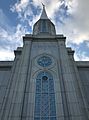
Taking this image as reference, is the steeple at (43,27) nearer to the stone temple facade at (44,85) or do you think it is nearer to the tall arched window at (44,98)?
the stone temple facade at (44,85)

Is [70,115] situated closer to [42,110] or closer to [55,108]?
[55,108]

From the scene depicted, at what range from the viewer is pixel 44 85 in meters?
20.9

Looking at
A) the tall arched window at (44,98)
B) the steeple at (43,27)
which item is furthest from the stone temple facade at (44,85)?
the steeple at (43,27)

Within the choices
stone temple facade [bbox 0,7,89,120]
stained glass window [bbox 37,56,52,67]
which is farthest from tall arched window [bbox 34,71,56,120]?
stained glass window [bbox 37,56,52,67]

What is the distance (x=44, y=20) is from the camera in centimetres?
3981

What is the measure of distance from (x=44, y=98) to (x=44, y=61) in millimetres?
6439

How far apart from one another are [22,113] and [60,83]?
621cm

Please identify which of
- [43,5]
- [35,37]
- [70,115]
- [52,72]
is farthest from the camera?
[43,5]

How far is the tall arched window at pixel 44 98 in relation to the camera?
684 inches

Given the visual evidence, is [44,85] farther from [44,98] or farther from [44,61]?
[44,61]

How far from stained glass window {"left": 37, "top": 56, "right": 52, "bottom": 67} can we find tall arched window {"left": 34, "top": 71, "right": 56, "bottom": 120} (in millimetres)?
1567

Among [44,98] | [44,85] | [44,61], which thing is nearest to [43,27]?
[44,61]

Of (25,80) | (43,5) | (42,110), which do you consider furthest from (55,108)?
(43,5)

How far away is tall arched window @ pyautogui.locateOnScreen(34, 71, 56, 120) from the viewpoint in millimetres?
17375
